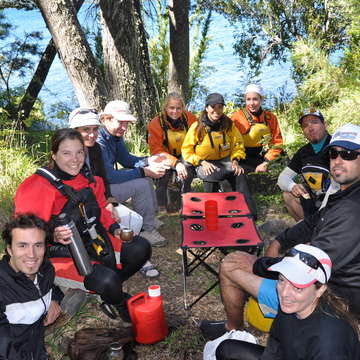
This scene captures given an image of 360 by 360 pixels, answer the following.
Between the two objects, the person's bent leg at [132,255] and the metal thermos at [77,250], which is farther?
the person's bent leg at [132,255]

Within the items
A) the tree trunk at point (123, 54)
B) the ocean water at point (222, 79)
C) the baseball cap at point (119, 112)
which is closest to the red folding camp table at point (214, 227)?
the baseball cap at point (119, 112)

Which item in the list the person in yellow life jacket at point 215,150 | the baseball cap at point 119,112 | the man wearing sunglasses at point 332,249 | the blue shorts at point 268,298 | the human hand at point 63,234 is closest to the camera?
the man wearing sunglasses at point 332,249

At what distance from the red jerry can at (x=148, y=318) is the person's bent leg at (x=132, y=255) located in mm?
359

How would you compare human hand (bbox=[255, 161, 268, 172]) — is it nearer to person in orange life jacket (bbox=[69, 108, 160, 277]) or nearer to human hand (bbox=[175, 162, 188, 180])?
human hand (bbox=[175, 162, 188, 180])

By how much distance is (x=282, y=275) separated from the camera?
2070 millimetres

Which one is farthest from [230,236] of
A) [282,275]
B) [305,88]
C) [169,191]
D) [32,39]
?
[32,39]

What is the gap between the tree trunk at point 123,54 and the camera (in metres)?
6.94

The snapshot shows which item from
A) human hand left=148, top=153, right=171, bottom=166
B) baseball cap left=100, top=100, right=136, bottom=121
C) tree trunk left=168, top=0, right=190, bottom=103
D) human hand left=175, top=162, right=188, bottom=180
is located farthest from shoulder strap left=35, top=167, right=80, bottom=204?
tree trunk left=168, top=0, right=190, bottom=103

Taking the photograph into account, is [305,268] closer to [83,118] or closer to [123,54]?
[83,118]

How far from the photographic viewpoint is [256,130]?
18.1 ft

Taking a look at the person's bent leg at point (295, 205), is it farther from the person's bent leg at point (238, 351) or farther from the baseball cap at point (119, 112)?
the person's bent leg at point (238, 351)

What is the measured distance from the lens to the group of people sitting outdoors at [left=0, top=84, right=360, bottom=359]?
204 cm

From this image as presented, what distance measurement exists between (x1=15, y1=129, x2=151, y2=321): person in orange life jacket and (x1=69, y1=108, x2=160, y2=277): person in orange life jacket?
35 centimetres

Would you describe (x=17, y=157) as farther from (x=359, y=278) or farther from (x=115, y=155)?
(x=359, y=278)
